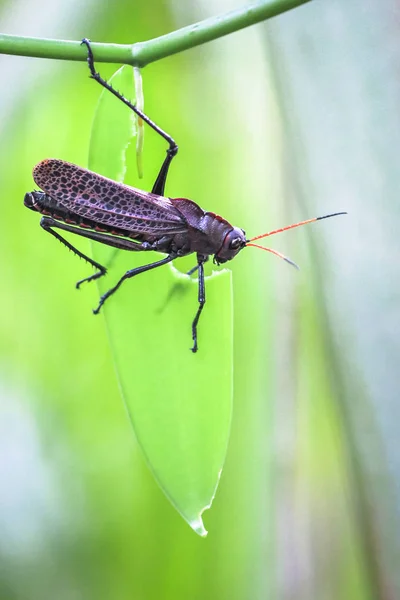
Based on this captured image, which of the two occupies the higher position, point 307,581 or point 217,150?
point 217,150

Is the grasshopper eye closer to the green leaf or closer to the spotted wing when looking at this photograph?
the spotted wing

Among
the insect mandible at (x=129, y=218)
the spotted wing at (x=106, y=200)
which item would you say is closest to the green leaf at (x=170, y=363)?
the insect mandible at (x=129, y=218)

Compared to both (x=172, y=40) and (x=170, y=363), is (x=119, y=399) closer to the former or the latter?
(x=170, y=363)

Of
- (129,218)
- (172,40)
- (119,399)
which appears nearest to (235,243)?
(129,218)

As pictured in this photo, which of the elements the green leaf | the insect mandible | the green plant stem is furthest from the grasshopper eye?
the green plant stem

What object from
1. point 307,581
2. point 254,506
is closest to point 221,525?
point 254,506

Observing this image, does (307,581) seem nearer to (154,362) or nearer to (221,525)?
(221,525)
